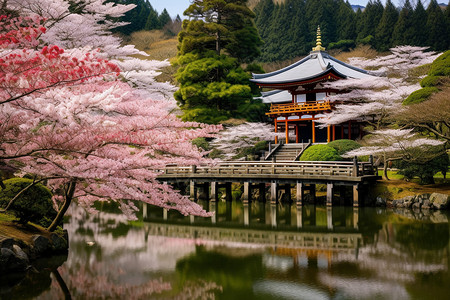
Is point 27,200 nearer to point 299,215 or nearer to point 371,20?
point 299,215

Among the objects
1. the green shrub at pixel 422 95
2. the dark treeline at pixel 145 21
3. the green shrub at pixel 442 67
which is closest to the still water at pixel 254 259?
the green shrub at pixel 422 95

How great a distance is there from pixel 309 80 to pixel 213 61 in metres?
5.40

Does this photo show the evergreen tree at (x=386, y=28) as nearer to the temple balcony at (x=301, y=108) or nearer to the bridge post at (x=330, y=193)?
the temple balcony at (x=301, y=108)

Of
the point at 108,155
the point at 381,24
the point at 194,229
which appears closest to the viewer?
the point at 108,155

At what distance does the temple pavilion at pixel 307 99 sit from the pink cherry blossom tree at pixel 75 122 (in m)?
16.2

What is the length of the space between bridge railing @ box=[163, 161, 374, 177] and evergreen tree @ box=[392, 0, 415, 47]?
91.2 feet

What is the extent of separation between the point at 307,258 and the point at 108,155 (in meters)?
5.06

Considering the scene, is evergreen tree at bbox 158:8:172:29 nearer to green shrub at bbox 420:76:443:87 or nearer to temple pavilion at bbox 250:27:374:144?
temple pavilion at bbox 250:27:374:144

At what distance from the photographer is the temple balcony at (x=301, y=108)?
23.4m

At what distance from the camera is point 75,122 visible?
595cm

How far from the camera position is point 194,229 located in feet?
44.9

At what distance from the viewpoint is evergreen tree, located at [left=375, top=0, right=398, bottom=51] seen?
142 ft

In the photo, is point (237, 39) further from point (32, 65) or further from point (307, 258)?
point (32, 65)

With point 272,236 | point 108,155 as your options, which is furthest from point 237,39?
point 108,155
